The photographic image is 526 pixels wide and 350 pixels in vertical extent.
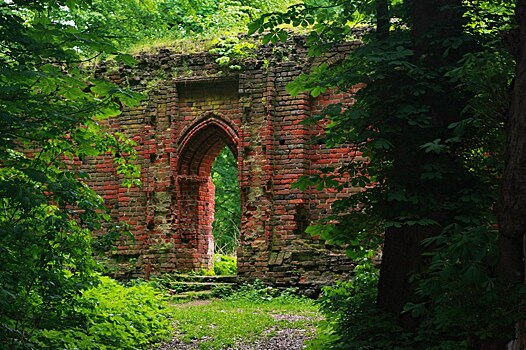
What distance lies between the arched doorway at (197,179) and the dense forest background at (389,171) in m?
7.29

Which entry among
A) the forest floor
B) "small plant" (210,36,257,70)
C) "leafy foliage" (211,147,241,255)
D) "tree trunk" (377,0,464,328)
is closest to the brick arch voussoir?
"small plant" (210,36,257,70)

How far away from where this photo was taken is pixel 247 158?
46.9 feet

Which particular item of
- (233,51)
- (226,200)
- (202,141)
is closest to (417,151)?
(233,51)

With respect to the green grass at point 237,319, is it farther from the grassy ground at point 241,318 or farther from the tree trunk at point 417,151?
the tree trunk at point 417,151

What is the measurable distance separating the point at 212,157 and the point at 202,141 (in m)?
0.63

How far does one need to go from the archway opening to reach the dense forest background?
19.2 m

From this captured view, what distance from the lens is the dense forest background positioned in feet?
15.0

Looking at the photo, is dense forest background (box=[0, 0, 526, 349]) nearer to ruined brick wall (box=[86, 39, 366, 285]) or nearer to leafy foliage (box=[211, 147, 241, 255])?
ruined brick wall (box=[86, 39, 366, 285])

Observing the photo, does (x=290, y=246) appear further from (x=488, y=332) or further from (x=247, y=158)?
(x=488, y=332)

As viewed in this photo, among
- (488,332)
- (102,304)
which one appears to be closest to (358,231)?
Answer: (488,332)

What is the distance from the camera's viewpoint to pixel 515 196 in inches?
174

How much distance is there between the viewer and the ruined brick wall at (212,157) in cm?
1379

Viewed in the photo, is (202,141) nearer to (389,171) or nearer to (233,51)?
(233,51)

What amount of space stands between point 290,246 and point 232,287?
1.43 metres
